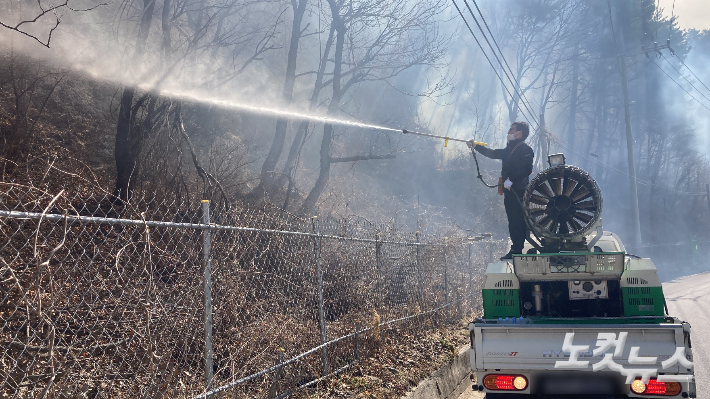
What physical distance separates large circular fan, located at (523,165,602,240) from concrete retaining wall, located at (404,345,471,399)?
2.13 m

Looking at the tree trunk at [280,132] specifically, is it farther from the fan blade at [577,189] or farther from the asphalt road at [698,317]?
the asphalt road at [698,317]

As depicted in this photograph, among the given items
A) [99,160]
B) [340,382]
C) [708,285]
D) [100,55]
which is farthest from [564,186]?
[708,285]

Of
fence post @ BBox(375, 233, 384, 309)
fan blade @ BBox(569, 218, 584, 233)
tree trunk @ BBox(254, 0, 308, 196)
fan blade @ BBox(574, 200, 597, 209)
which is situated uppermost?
tree trunk @ BBox(254, 0, 308, 196)

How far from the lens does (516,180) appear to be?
290 inches

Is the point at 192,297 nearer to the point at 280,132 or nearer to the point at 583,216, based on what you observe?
the point at 583,216

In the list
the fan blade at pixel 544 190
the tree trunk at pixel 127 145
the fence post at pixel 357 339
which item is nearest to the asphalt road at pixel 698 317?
the fan blade at pixel 544 190

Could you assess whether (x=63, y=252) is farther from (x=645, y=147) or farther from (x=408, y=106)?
(x=645, y=147)

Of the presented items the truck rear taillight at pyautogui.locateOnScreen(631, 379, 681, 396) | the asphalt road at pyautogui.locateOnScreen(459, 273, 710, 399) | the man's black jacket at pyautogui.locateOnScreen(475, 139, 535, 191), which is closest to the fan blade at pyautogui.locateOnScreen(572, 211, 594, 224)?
the man's black jacket at pyautogui.locateOnScreen(475, 139, 535, 191)

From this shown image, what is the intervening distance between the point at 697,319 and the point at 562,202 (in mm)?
8464

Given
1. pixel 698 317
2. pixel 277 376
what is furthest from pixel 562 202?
pixel 698 317

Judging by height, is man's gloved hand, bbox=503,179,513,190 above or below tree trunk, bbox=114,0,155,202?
below

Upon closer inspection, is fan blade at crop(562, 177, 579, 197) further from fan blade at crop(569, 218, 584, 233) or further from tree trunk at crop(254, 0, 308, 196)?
tree trunk at crop(254, 0, 308, 196)

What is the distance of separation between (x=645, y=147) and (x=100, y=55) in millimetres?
51649

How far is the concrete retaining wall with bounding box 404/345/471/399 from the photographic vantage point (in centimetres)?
569
